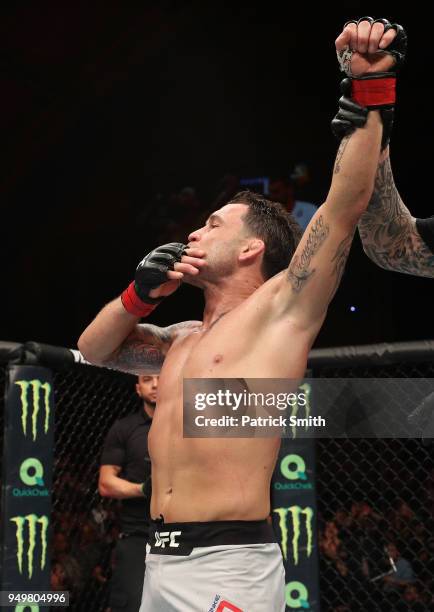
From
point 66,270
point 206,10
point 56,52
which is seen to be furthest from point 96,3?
point 66,270

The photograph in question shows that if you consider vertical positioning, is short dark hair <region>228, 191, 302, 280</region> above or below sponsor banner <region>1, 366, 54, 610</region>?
above

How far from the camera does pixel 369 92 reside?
1.50 m

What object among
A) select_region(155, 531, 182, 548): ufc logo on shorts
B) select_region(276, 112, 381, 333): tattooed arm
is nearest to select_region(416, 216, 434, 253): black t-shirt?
select_region(276, 112, 381, 333): tattooed arm

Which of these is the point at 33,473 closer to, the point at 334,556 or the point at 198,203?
the point at 334,556

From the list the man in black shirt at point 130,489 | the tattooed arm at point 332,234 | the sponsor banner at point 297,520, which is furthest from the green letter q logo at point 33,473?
the tattooed arm at point 332,234

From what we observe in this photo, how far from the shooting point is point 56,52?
6359 mm

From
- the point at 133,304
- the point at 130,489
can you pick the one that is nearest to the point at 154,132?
the point at 130,489

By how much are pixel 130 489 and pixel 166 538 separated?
157cm

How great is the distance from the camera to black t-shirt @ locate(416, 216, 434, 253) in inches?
68.7

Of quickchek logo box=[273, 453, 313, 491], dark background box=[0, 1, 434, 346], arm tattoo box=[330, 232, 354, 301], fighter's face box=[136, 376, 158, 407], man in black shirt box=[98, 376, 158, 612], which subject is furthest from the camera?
dark background box=[0, 1, 434, 346]

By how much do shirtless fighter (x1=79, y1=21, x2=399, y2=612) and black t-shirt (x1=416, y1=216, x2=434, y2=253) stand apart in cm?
24

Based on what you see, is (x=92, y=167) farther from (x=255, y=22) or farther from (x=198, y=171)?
(x=255, y=22)

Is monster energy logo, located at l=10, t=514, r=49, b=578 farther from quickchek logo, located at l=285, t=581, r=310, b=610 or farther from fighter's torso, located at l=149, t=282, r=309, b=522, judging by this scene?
fighter's torso, located at l=149, t=282, r=309, b=522

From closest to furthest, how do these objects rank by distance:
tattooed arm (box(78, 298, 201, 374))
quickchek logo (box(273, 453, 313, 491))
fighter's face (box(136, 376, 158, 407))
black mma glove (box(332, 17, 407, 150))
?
black mma glove (box(332, 17, 407, 150)) < tattooed arm (box(78, 298, 201, 374)) < quickchek logo (box(273, 453, 313, 491)) < fighter's face (box(136, 376, 158, 407))
